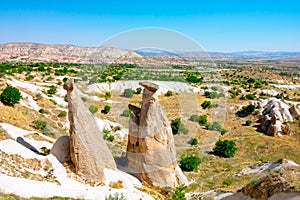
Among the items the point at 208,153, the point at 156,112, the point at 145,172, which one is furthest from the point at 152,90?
the point at 208,153

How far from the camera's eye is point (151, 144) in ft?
38.9

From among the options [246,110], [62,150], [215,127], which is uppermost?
[62,150]

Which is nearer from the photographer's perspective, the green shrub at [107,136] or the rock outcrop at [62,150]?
the rock outcrop at [62,150]

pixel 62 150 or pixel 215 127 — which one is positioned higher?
pixel 62 150

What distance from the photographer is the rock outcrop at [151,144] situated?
1158 cm

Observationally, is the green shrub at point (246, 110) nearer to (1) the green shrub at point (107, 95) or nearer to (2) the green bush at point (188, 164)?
(1) the green shrub at point (107, 95)

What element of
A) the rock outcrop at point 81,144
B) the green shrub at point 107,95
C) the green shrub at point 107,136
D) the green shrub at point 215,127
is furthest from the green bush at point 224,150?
the green shrub at point 107,95

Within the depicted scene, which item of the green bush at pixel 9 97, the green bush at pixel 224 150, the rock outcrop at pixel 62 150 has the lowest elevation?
the green bush at pixel 224 150

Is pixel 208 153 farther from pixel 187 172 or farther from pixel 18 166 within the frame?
pixel 18 166

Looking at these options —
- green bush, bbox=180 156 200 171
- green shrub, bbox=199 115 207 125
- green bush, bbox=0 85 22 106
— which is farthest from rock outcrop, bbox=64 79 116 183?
green shrub, bbox=199 115 207 125

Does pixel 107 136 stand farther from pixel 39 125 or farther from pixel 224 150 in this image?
pixel 224 150

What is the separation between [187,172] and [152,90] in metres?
6.97

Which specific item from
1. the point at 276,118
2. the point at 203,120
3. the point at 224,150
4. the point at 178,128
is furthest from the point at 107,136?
the point at 276,118

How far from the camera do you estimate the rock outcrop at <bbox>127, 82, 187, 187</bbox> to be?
11578 millimetres
